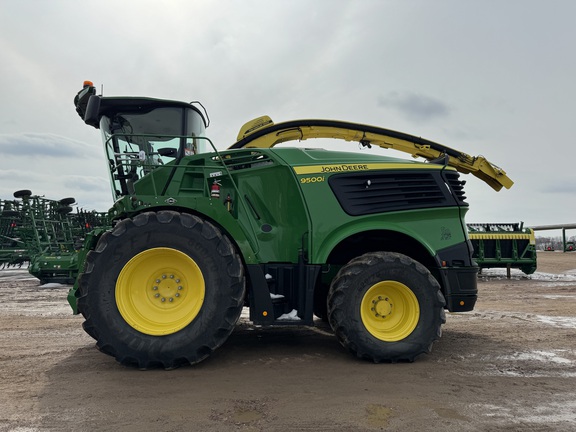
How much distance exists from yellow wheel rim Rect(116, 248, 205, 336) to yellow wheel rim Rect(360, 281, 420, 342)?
1.61 meters

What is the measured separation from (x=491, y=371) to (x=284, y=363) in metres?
1.89

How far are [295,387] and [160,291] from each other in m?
1.49

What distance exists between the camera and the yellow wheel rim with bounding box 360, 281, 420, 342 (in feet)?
12.7

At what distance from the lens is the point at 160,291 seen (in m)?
3.69

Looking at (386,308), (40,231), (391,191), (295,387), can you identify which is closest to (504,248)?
(391,191)

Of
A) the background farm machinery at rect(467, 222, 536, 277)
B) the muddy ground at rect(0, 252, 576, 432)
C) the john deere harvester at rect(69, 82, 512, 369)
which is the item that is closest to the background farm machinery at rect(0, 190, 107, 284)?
the muddy ground at rect(0, 252, 576, 432)

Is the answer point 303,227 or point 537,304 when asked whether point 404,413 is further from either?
point 537,304

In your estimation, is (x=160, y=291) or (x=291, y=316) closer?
(x=160, y=291)

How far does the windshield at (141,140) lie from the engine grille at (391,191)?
5.86ft

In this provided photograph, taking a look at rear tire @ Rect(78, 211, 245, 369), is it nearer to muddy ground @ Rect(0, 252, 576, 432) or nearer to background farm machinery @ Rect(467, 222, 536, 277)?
muddy ground @ Rect(0, 252, 576, 432)

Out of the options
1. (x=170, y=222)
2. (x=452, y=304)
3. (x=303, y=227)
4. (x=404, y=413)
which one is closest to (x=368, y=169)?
(x=303, y=227)

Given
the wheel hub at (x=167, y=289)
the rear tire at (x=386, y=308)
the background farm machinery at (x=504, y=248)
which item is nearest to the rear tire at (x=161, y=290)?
the wheel hub at (x=167, y=289)

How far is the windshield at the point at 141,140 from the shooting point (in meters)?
4.41

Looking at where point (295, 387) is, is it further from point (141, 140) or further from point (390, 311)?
point (141, 140)
